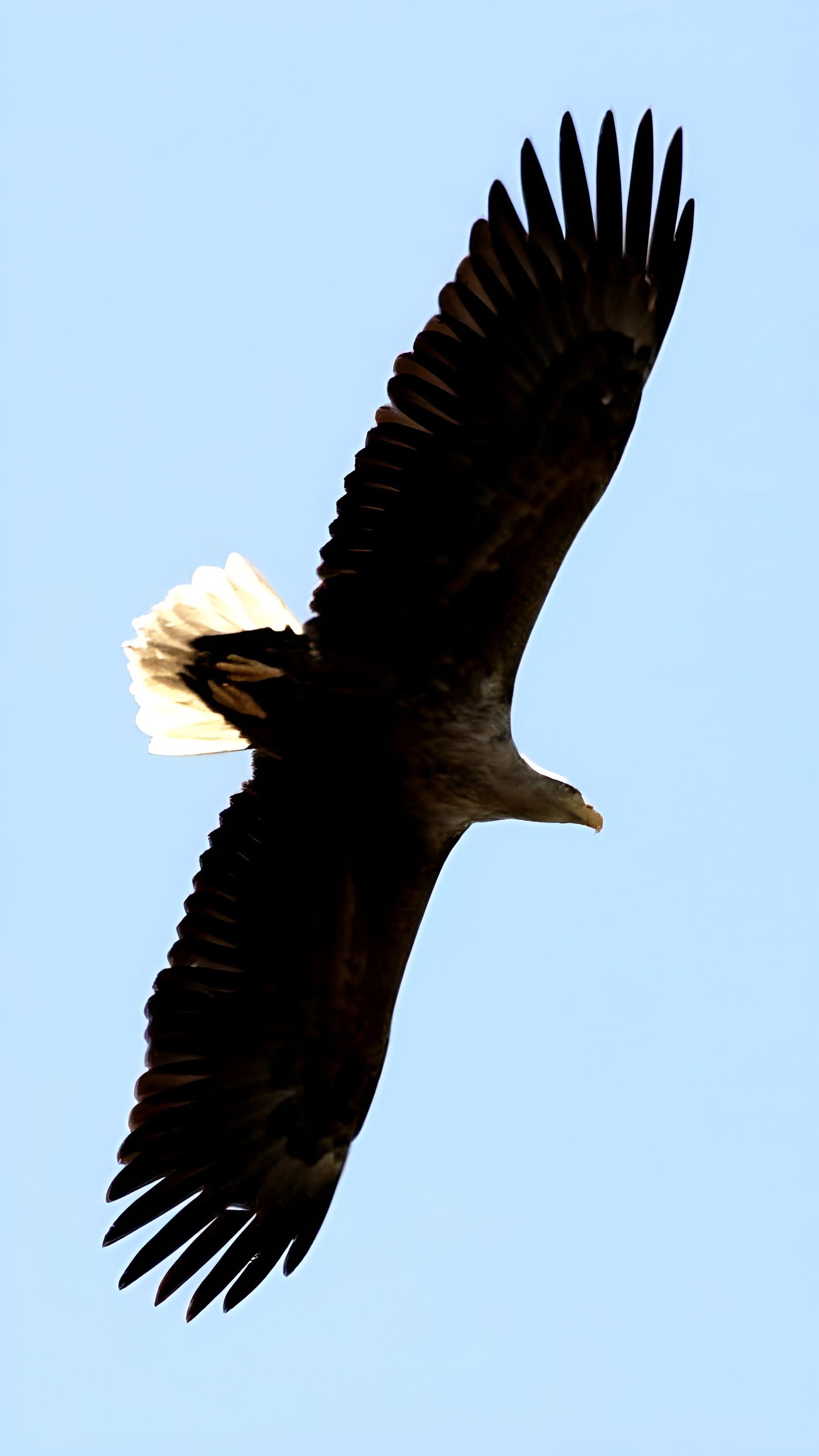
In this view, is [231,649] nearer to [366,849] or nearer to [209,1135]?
[366,849]

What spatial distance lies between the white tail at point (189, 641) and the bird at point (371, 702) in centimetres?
1

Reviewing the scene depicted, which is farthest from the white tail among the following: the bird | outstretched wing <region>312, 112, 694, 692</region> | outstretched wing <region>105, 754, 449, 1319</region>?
outstretched wing <region>312, 112, 694, 692</region>

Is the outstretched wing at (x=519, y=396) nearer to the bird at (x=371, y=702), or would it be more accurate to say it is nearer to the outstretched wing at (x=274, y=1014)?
the bird at (x=371, y=702)

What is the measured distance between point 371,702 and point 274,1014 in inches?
55.7

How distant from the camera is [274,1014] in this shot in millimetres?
9750

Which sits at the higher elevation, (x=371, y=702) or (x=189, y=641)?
(x=189, y=641)

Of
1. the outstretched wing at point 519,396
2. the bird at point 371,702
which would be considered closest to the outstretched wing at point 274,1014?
the bird at point 371,702

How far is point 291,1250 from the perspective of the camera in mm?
9500

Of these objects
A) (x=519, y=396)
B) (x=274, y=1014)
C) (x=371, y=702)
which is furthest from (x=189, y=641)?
(x=519, y=396)

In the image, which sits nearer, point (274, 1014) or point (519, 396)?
point (519, 396)

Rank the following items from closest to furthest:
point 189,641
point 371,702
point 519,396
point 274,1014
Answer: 1. point 519,396
2. point 371,702
3. point 189,641
4. point 274,1014

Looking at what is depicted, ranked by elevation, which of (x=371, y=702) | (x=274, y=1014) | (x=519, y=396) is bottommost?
(x=274, y=1014)

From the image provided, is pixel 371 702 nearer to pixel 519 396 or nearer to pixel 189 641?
pixel 189 641

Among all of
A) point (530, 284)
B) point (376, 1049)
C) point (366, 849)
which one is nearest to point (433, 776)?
point (366, 849)
